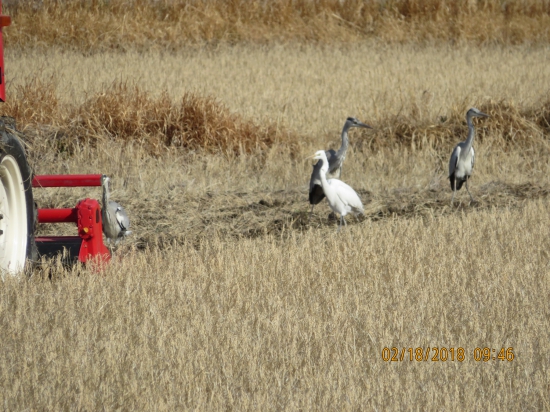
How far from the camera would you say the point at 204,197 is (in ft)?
25.6

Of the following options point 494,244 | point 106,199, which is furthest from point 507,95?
point 106,199

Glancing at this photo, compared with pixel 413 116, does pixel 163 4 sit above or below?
above

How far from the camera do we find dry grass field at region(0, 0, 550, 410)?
338cm

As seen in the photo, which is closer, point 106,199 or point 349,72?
point 106,199

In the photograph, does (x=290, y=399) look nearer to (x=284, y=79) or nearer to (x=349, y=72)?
(x=284, y=79)

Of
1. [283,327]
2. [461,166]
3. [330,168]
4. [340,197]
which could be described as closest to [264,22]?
[330,168]

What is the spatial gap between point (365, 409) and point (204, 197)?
4.93 m

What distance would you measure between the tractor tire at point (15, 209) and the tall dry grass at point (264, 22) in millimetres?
12301

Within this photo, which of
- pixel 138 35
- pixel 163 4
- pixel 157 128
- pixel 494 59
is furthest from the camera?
pixel 163 4

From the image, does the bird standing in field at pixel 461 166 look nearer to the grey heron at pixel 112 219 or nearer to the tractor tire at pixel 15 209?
the grey heron at pixel 112 219
